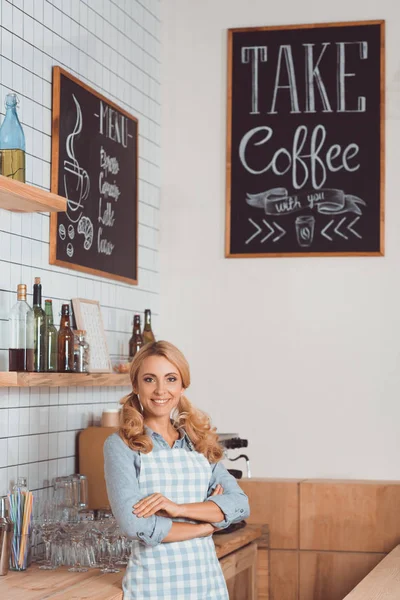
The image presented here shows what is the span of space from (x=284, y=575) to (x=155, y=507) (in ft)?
4.99

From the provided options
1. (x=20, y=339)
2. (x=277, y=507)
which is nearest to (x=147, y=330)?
(x=277, y=507)

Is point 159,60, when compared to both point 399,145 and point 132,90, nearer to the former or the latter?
point 132,90

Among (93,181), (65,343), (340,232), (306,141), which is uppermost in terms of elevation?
(306,141)

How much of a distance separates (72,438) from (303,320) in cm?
139


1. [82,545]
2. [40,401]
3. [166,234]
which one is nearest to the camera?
[82,545]

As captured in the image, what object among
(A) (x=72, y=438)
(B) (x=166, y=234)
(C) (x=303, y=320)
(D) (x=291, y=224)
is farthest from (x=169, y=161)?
(A) (x=72, y=438)

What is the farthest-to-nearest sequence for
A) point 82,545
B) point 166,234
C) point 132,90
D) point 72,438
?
point 166,234
point 132,90
point 72,438
point 82,545

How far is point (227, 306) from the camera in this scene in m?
4.77

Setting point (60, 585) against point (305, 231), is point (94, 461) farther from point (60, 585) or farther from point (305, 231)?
point (305, 231)

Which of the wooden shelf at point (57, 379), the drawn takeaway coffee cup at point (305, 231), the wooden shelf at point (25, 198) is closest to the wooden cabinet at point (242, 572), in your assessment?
the wooden shelf at point (57, 379)

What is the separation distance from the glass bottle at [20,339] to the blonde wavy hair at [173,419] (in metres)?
0.47

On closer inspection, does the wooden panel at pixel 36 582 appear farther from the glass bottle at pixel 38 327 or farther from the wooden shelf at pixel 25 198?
the wooden shelf at pixel 25 198

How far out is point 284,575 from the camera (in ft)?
12.9

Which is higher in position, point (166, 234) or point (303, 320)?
point (166, 234)
